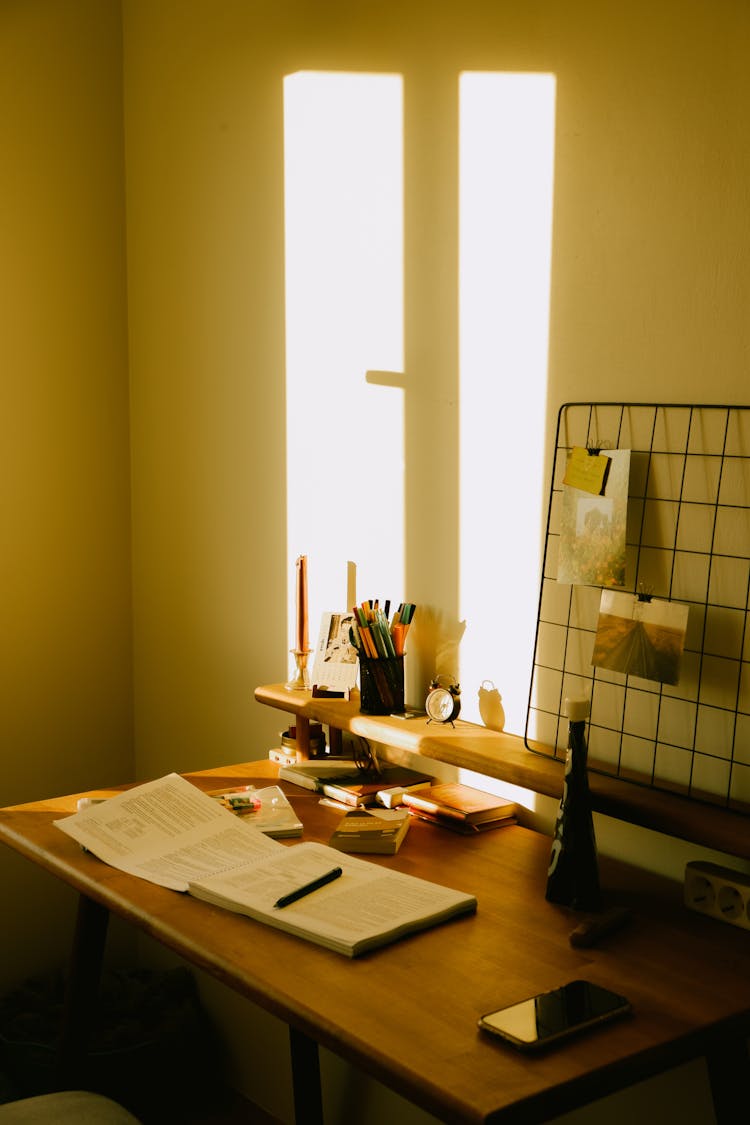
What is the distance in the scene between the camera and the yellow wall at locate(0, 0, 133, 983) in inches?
110

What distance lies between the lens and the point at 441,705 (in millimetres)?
2076

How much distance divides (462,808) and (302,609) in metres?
0.62

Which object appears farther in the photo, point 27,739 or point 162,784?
point 27,739

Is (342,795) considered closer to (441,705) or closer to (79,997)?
(441,705)

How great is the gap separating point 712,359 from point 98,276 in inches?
70.3

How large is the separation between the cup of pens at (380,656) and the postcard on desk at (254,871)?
0.35m

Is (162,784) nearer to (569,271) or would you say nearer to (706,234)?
(569,271)

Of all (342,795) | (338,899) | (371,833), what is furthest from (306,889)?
(342,795)

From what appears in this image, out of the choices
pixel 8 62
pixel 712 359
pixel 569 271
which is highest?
pixel 8 62

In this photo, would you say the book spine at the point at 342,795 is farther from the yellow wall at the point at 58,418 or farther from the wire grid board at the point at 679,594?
the yellow wall at the point at 58,418

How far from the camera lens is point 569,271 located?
187cm

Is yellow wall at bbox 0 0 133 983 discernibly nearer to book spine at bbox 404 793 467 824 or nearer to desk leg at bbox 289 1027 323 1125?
desk leg at bbox 289 1027 323 1125

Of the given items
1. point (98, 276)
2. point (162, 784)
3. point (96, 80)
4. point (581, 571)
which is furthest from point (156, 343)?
point (581, 571)

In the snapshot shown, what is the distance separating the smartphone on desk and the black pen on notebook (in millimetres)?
352
